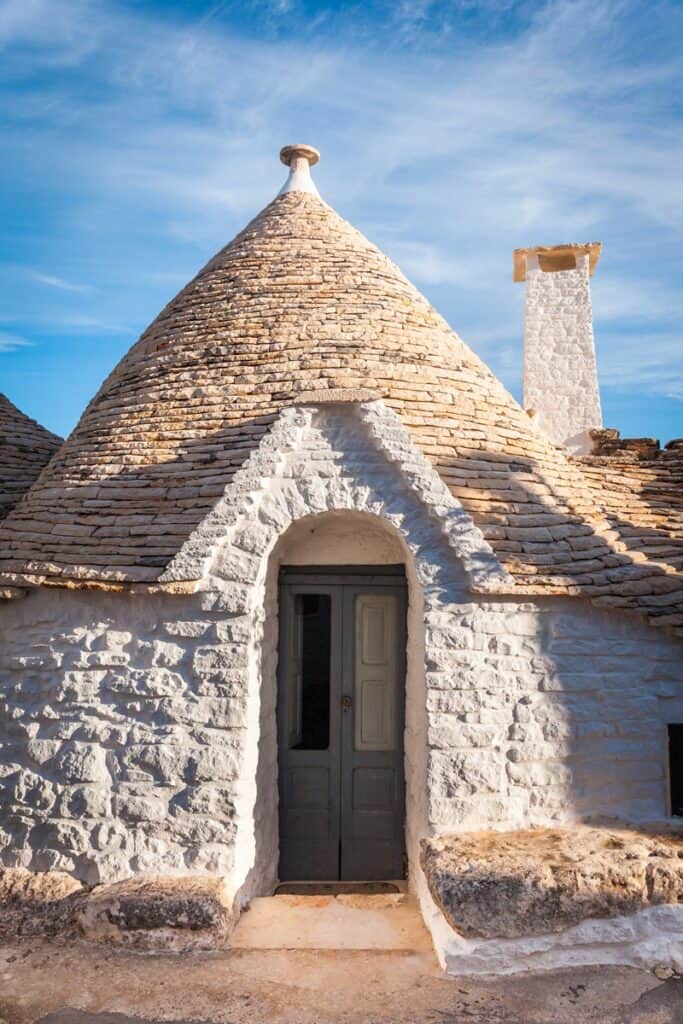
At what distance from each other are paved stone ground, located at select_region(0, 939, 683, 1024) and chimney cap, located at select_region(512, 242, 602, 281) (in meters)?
12.0

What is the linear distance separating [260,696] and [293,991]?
1.70m

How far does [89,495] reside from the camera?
532 cm

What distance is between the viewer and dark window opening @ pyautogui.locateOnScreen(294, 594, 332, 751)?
5.52 metres

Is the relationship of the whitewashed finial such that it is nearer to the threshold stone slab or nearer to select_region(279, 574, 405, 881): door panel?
select_region(279, 574, 405, 881): door panel

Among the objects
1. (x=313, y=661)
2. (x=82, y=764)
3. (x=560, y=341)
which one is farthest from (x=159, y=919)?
(x=560, y=341)

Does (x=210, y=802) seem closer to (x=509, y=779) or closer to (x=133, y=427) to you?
(x=509, y=779)

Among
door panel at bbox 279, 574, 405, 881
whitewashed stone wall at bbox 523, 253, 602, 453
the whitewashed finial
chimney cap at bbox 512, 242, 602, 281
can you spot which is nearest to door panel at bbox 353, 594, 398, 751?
door panel at bbox 279, 574, 405, 881

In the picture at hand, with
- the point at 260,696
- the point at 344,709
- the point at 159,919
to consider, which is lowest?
the point at 159,919

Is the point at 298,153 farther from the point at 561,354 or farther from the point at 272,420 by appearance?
the point at 561,354

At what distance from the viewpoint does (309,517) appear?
489 centimetres

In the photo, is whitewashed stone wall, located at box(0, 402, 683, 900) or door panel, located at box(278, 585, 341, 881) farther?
door panel, located at box(278, 585, 341, 881)

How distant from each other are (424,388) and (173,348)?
234 centimetres

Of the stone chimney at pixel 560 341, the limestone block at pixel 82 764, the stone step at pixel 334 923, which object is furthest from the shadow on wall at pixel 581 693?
the stone chimney at pixel 560 341

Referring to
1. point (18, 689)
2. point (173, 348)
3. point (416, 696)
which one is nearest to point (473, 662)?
point (416, 696)
